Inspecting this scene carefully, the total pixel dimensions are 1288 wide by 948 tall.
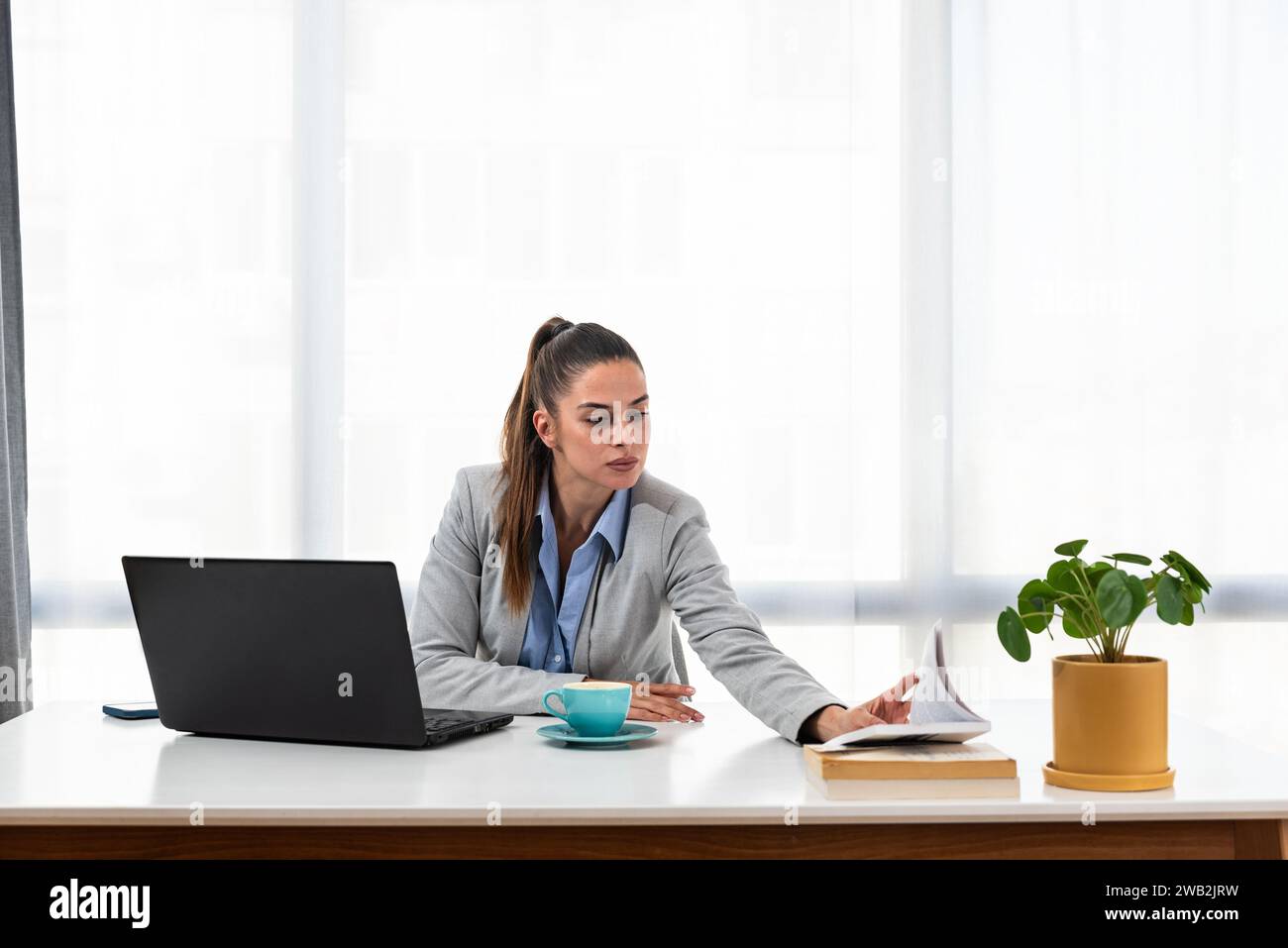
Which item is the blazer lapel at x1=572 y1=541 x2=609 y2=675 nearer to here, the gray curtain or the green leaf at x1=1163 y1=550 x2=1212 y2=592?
the green leaf at x1=1163 y1=550 x2=1212 y2=592

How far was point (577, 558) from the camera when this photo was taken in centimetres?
187

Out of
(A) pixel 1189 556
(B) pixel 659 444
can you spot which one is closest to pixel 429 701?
(B) pixel 659 444

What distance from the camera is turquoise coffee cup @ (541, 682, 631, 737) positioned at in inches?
55.3

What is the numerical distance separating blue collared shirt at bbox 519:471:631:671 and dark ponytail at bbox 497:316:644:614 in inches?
1.5

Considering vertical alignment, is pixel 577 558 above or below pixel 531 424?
below

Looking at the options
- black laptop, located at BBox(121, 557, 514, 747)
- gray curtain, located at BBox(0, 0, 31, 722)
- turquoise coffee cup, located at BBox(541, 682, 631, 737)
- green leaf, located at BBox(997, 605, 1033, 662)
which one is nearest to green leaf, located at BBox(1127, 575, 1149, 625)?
green leaf, located at BBox(997, 605, 1033, 662)

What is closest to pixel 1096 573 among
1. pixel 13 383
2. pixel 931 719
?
pixel 931 719

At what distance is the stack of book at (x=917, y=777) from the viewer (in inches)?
44.8

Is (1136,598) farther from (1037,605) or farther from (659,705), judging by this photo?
(659,705)

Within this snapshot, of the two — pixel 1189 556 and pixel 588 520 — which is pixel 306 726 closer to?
pixel 588 520

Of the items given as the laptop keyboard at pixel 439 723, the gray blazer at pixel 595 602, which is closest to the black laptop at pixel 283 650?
the laptop keyboard at pixel 439 723

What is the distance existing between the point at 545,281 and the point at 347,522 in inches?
31.3

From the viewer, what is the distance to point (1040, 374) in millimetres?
3004

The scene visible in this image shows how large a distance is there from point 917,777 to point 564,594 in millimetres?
837
